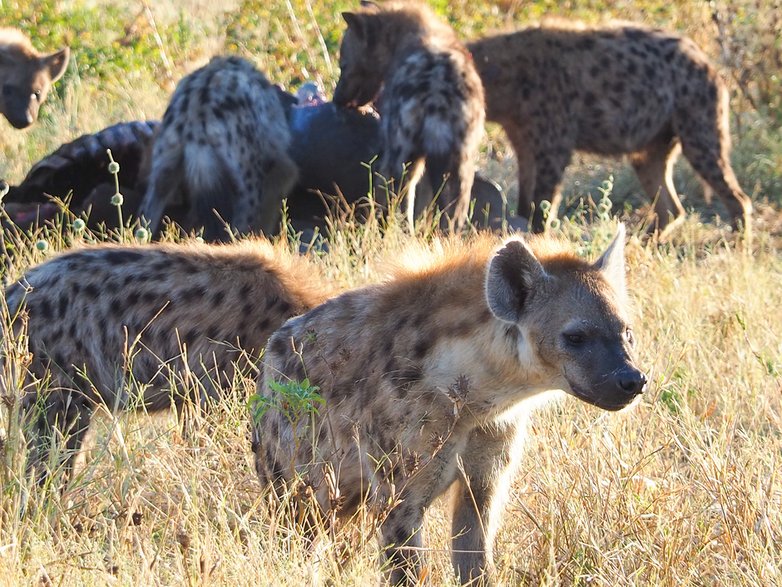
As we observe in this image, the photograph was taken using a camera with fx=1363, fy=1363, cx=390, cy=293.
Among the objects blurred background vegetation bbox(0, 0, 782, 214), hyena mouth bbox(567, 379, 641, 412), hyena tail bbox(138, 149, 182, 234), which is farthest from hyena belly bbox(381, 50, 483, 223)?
hyena mouth bbox(567, 379, 641, 412)

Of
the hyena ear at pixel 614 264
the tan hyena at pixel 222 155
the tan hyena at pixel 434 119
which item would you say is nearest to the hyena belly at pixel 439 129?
the tan hyena at pixel 434 119

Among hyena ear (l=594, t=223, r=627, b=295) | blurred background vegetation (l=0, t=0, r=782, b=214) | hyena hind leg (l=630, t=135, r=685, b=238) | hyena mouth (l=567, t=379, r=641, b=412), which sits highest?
hyena ear (l=594, t=223, r=627, b=295)

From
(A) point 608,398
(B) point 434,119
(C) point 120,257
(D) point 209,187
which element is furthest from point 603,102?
(A) point 608,398

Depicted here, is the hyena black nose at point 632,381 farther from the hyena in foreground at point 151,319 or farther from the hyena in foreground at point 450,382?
the hyena in foreground at point 151,319

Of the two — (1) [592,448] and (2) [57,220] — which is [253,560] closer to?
(1) [592,448]

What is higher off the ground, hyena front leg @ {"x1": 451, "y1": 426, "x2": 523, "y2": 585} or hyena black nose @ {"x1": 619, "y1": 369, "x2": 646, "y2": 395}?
hyena black nose @ {"x1": 619, "y1": 369, "x2": 646, "y2": 395}

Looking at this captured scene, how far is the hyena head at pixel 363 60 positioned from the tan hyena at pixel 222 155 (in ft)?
2.24

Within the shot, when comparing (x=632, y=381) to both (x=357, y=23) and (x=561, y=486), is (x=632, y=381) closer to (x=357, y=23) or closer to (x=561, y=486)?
(x=561, y=486)

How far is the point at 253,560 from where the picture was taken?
9.48 feet

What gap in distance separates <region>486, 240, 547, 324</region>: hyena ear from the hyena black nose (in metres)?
0.28

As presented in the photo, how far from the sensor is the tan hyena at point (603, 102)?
25.1 feet

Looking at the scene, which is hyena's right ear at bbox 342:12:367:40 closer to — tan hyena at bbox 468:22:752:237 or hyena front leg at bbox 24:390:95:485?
tan hyena at bbox 468:22:752:237

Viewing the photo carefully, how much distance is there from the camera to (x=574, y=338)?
10.1 ft

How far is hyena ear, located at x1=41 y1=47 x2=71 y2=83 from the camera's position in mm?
8320
